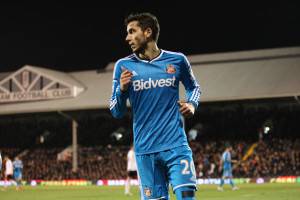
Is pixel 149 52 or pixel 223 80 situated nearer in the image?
pixel 149 52

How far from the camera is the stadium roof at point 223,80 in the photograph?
37656 millimetres

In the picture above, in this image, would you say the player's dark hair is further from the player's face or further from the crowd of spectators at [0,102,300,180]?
the crowd of spectators at [0,102,300,180]

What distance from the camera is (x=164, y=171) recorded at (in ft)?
21.8

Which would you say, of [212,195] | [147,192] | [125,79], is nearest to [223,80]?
[212,195]

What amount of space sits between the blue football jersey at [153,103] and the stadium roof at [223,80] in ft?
96.4

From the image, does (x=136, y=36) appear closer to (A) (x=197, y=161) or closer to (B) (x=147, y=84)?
(B) (x=147, y=84)

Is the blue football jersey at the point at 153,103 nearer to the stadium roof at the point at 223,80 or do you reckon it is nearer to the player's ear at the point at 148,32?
the player's ear at the point at 148,32

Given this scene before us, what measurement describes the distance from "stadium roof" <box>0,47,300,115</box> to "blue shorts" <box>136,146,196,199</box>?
29481 millimetres

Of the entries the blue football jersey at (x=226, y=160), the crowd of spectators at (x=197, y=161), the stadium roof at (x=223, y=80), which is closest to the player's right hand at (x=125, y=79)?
the blue football jersey at (x=226, y=160)

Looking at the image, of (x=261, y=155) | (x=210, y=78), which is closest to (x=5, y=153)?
(x=210, y=78)

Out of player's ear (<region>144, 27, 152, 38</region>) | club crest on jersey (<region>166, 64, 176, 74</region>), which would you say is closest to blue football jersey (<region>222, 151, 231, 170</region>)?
club crest on jersey (<region>166, 64, 176, 74</region>)

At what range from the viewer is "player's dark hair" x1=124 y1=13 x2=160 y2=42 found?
668 cm

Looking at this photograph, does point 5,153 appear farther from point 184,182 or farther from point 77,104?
point 184,182

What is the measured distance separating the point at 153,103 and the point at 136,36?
71 centimetres
